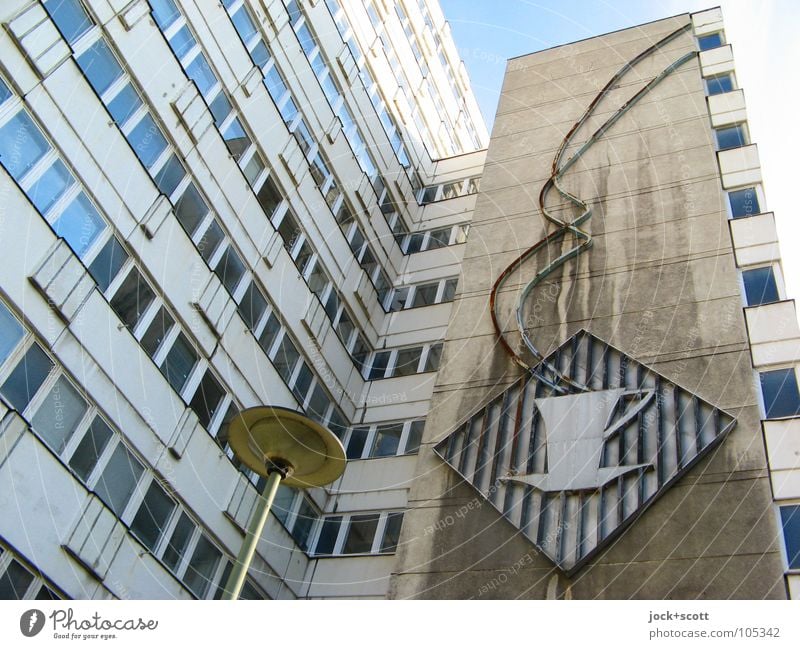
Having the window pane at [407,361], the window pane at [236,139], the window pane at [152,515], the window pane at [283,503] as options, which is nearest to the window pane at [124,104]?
the window pane at [236,139]

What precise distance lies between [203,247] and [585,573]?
10.7 m

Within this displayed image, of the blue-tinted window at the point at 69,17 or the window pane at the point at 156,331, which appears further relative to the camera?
the window pane at the point at 156,331

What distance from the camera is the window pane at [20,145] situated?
14359mm

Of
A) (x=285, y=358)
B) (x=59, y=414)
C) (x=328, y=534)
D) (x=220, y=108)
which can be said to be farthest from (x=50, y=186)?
(x=328, y=534)

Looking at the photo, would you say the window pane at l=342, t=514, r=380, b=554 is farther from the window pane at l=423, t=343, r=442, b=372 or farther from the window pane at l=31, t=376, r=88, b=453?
the window pane at l=31, t=376, r=88, b=453

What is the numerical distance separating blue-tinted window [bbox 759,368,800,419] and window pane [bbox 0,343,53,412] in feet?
41.2

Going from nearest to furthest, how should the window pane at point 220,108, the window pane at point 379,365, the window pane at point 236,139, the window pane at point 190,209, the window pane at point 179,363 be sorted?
the window pane at point 179,363 → the window pane at point 190,209 → the window pane at point 220,108 → the window pane at point 236,139 → the window pane at point 379,365

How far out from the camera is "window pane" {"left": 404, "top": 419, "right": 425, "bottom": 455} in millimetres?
22109

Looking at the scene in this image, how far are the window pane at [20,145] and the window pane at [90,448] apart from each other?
178 inches

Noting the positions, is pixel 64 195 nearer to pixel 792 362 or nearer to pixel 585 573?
pixel 585 573

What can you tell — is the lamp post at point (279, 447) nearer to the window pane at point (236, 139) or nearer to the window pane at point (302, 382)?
the window pane at point (302, 382)

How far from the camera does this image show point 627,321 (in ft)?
59.9

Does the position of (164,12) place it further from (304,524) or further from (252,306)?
(304,524)
